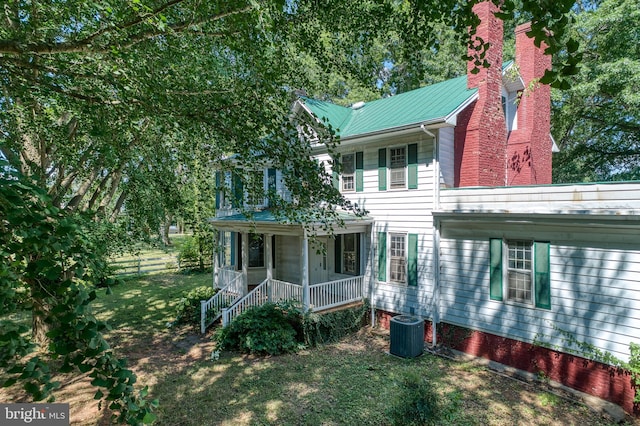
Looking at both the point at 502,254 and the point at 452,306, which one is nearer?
the point at 502,254

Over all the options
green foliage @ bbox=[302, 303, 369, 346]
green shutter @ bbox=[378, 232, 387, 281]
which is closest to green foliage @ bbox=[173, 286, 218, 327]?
green foliage @ bbox=[302, 303, 369, 346]

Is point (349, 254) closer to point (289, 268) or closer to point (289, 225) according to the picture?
point (289, 225)

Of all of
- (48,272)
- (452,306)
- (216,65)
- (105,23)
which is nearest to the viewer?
(48,272)

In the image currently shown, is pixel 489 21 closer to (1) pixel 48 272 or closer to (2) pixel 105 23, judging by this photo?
(2) pixel 105 23

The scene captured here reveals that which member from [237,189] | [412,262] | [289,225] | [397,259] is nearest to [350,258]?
[397,259]

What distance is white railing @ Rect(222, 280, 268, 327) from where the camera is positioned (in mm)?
10908

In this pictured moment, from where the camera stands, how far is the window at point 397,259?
11.0 m

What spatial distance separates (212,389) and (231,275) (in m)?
5.95

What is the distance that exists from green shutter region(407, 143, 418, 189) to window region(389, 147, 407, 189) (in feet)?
0.75

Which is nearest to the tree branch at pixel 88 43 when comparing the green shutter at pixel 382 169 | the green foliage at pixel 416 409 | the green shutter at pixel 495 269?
the green foliage at pixel 416 409

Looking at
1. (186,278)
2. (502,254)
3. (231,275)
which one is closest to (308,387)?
(502,254)

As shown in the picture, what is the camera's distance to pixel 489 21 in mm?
10430

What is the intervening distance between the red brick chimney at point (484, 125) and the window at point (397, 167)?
5.21ft

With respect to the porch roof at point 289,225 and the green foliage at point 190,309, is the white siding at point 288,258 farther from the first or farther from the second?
the green foliage at point 190,309
